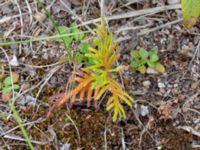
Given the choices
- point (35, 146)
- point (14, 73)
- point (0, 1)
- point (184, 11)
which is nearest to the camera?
point (184, 11)

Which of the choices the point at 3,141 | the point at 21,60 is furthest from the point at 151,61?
the point at 3,141

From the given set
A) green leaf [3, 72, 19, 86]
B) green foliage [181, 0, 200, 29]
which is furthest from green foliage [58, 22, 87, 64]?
green foliage [181, 0, 200, 29]

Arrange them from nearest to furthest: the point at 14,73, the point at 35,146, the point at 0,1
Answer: the point at 35,146 → the point at 14,73 → the point at 0,1

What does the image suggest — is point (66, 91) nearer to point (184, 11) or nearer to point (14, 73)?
point (14, 73)

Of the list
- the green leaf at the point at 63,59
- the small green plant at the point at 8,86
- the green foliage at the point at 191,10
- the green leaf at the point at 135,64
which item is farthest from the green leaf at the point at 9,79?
the green foliage at the point at 191,10

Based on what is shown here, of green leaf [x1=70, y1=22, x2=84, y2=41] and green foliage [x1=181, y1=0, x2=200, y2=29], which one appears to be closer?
green foliage [x1=181, y1=0, x2=200, y2=29]

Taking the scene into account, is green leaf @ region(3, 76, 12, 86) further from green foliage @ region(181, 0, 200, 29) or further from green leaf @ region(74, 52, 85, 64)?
green foliage @ region(181, 0, 200, 29)

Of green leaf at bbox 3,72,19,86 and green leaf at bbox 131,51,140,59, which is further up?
green leaf at bbox 131,51,140,59
